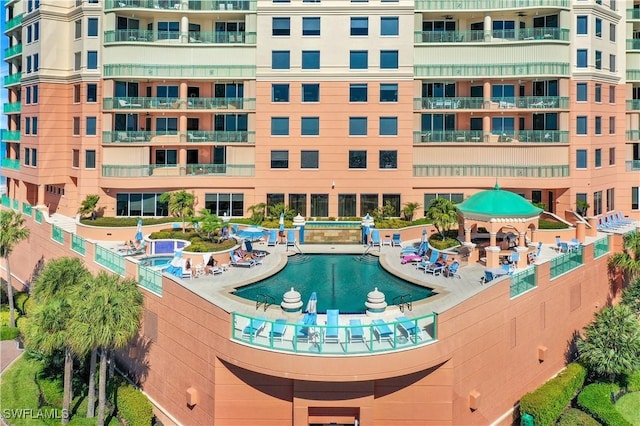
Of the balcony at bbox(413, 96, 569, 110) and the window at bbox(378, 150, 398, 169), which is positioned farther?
the window at bbox(378, 150, 398, 169)

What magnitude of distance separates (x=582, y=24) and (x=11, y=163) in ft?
147

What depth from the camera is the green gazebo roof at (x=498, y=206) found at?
26958 mm

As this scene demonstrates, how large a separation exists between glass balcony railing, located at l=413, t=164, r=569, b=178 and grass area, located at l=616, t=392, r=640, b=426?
1581 centimetres

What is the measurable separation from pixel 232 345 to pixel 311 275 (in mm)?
8206

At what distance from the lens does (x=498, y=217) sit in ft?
87.8

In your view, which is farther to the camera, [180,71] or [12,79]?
[12,79]

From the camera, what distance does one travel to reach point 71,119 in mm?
38656

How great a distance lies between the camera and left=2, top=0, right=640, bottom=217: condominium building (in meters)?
36.4

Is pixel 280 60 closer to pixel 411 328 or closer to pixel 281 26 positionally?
pixel 281 26

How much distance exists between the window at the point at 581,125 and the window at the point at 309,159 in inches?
688

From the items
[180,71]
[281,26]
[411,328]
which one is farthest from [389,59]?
[411,328]

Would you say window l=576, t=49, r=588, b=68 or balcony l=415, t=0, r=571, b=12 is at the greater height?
balcony l=415, t=0, r=571, b=12

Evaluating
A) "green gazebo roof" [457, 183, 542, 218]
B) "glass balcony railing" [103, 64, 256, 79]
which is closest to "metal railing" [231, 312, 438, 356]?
"green gazebo roof" [457, 183, 542, 218]

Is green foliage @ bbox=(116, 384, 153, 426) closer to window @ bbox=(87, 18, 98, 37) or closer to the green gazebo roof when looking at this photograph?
the green gazebo roof
